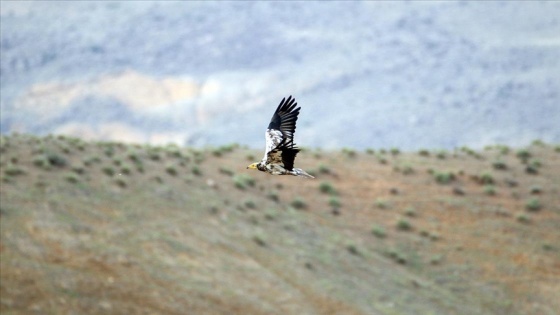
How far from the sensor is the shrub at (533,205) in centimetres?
5578

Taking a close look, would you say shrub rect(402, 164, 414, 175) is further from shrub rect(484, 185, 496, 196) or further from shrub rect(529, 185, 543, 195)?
shrub rect(529, 185, 543, 195)

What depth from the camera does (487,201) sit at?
56.2 meters

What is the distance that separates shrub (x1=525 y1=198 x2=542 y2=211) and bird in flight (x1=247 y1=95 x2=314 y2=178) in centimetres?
3738

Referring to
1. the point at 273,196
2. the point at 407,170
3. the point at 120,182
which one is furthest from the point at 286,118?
the point at 407,170

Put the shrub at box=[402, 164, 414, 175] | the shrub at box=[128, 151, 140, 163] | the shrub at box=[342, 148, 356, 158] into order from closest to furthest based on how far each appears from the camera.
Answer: the shrub at box=[128, 151, 140, 163]
the shrub at box=[402, 164, 414, 175]
the shrub at box=[342, 148, 356, 158]

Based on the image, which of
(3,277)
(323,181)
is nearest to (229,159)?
(323,181)

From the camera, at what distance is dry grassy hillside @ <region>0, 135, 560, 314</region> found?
132ft

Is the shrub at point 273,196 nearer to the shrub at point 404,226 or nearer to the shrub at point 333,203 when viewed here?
the shrub at point 333,203

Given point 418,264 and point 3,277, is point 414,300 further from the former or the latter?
point 3,277

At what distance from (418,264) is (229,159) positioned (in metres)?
11.9

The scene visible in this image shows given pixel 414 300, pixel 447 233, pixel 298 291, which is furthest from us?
pixel 447 233

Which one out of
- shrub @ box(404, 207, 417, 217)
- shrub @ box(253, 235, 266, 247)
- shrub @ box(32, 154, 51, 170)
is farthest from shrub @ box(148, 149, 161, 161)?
shrub @ box(404, 207, 417, 217)

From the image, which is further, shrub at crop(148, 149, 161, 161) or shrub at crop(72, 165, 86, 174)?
shrub at crop(148, 149, 161, 161)

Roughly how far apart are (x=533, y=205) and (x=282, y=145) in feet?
127
